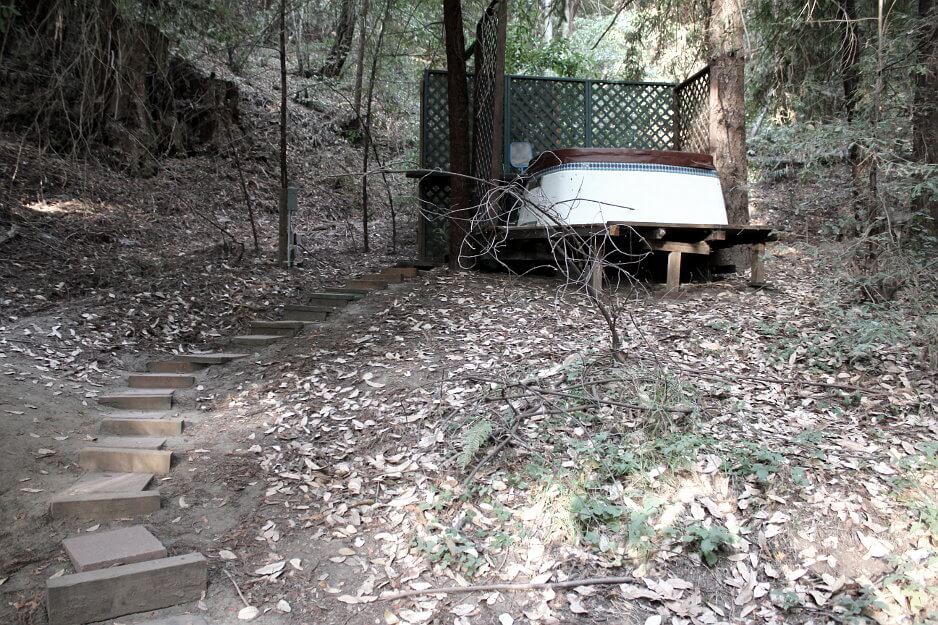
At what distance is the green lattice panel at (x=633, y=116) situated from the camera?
8586 millimetres

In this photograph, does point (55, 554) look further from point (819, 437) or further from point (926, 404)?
point (926, 404)

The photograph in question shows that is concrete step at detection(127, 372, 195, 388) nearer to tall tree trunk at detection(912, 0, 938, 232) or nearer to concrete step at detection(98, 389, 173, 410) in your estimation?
concrete step at detection(98, 389, 173, 410)

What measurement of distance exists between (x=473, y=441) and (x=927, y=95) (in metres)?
5.29

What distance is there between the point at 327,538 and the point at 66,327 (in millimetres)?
3815

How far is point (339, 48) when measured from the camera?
12820 millimetres

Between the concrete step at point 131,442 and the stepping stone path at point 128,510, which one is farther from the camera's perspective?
the concrete step at point 131,442

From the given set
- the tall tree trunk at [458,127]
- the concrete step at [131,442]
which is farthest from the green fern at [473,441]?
the tall tree trunk at [458,127]

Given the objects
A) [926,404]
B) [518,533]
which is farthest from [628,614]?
[926,404]

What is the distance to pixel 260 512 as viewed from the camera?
11.5ft

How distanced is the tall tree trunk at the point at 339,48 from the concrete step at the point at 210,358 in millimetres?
7401

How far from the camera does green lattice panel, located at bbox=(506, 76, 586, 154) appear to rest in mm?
8422

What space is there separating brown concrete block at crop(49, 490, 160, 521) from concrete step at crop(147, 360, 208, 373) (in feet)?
6.60

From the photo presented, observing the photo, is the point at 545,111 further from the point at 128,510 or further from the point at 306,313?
the point at 128,510

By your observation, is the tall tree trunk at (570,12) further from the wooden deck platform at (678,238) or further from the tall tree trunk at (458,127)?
the wooden deck platform at (678,238)
